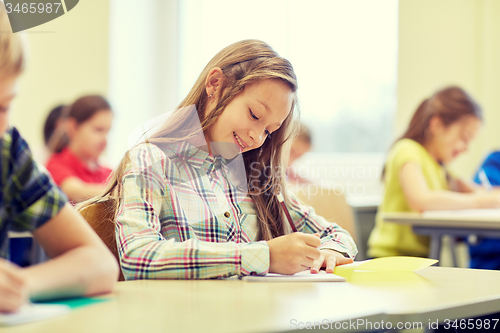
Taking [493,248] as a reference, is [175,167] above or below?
above

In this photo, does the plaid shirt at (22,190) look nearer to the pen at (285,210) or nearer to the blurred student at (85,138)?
the pen at (285,210)

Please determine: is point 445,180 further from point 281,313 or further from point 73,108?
point 281,313

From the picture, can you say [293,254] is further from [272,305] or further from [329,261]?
[272,305]

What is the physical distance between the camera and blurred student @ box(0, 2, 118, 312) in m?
0.51

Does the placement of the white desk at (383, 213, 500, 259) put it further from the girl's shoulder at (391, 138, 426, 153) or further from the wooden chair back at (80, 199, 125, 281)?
the wooden chair back at (80, 199, 125, 281)

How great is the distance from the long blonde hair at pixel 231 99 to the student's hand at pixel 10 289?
1.40 ft

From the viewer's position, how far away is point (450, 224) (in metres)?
1.81

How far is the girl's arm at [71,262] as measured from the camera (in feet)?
1.74

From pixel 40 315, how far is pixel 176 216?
0.42m

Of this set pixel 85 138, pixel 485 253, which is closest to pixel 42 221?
pixel 485 253

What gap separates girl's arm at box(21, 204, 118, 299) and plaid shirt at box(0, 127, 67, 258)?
0.5 inches

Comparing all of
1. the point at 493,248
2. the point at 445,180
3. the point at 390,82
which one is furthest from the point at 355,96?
the point at 493,248

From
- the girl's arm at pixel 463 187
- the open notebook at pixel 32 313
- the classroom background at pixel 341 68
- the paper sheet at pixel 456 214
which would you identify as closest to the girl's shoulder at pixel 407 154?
the paper sheet at pixel 456 214

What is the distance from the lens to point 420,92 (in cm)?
330
